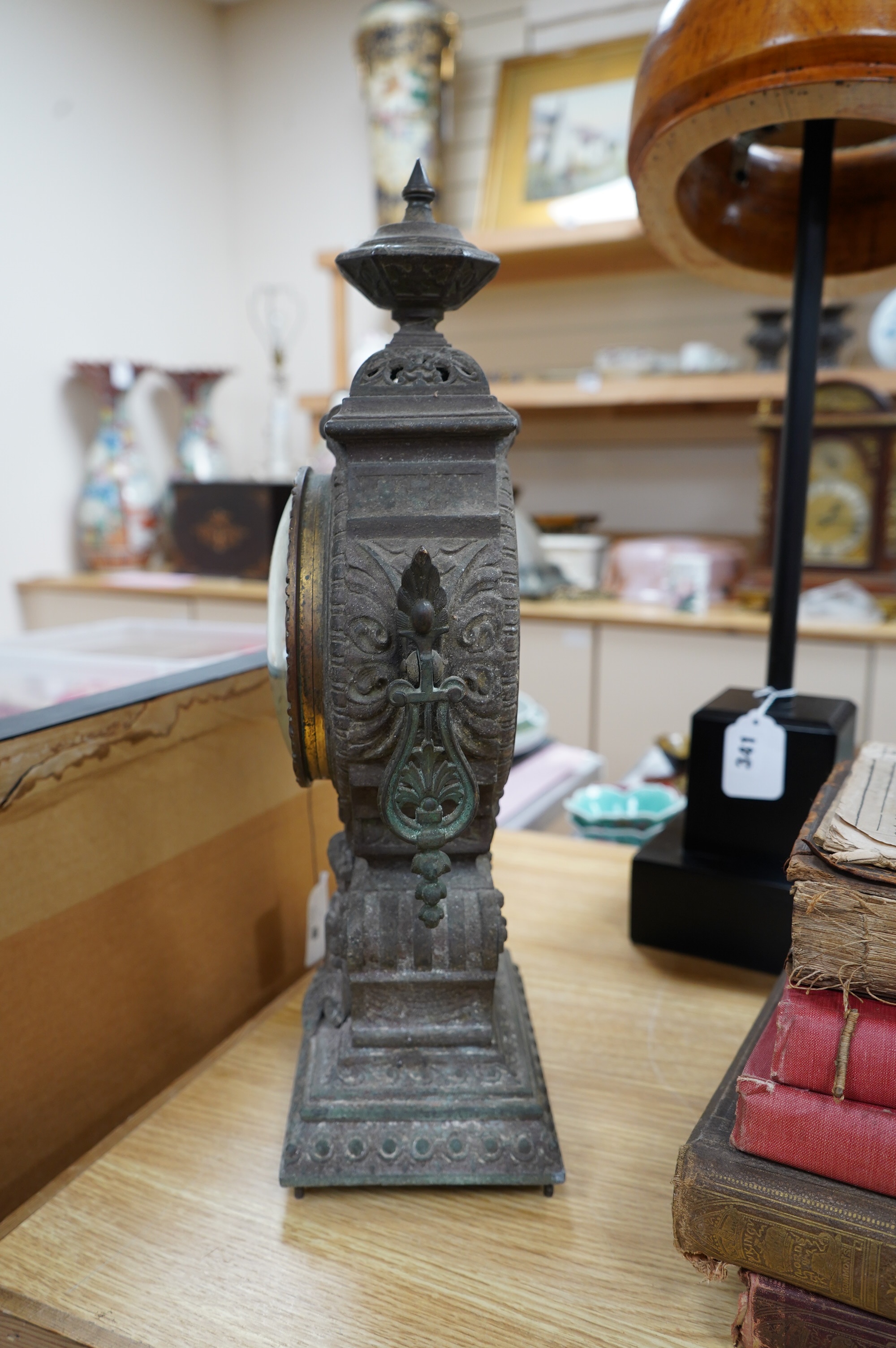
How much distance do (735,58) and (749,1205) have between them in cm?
75

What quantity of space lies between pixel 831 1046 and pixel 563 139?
262cm

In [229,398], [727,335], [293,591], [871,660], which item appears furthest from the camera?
[229,398]

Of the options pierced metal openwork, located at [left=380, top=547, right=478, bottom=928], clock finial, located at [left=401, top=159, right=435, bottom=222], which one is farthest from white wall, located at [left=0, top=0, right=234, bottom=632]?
pierced metal openwork, located at [left=380, top=547, right=478, bottom=928]

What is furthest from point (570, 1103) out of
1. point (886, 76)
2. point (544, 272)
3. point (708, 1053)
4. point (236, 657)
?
point (544, 272)

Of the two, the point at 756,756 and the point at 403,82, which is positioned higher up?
the point at 403,82

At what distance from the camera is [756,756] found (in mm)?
849

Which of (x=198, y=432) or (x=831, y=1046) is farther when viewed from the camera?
(x=198, y=432)

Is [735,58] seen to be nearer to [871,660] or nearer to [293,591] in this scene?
[293,591]

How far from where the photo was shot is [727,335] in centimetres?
252

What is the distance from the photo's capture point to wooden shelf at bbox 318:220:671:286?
226 cm

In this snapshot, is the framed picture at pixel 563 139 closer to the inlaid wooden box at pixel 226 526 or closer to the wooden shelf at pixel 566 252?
the wooden shelf at pixel 566 252

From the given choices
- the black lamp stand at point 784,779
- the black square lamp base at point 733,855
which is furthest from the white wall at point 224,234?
the black square lamp base at point 733,855

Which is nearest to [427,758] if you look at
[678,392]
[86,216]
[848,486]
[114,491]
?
[848,486]

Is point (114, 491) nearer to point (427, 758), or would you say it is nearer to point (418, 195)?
point (418, 195)
